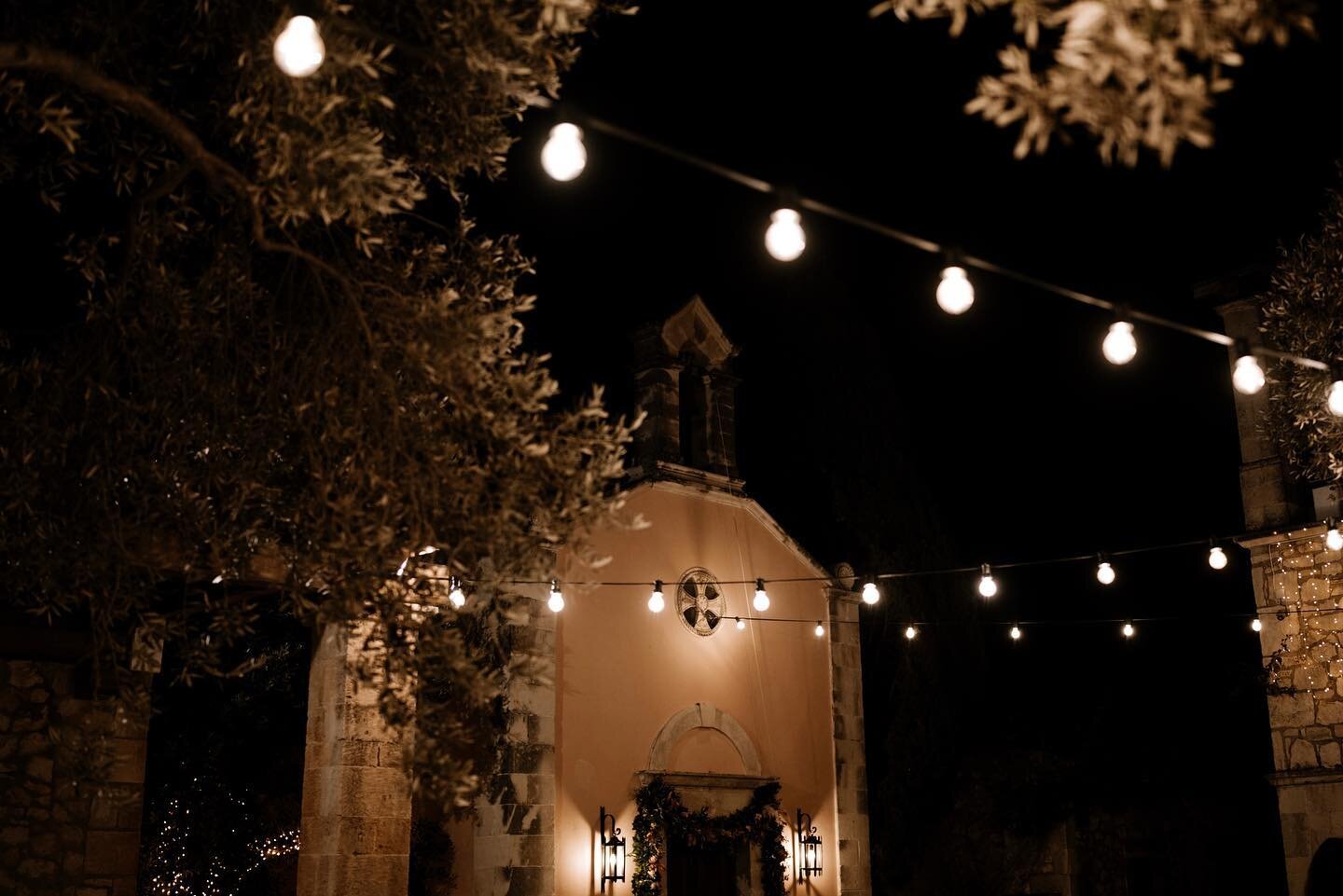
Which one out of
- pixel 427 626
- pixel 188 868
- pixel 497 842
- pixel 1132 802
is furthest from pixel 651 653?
pixel 427 626

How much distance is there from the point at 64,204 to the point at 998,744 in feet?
44.0

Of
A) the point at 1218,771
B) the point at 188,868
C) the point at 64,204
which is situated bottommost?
the point at 188,868

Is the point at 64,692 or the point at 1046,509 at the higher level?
the point at 1046,509

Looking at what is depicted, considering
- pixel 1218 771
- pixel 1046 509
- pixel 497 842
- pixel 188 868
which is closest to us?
pixel 497 842

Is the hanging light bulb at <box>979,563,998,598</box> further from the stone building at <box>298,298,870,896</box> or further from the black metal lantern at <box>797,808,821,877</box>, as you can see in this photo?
the black metal lantern at <box>797,808,821,877</box>

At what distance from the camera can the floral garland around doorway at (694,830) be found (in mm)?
11914

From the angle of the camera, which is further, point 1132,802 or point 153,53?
point 1132,802

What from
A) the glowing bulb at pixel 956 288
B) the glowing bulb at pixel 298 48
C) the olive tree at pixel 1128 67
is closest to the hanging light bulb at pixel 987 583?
the glowing bulb at pixel 956 288

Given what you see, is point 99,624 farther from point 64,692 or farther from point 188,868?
point 188,868

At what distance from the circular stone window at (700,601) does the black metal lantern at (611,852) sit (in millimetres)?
2311

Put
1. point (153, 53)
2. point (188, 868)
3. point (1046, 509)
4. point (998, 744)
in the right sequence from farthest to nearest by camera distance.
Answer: point (1046, 509)
point (998, 744)
point (188, 868)
point (153, 53)

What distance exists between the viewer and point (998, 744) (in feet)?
53.0

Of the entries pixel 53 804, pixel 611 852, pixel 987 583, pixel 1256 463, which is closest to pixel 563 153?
pixel 53 804

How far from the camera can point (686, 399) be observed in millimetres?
14102
